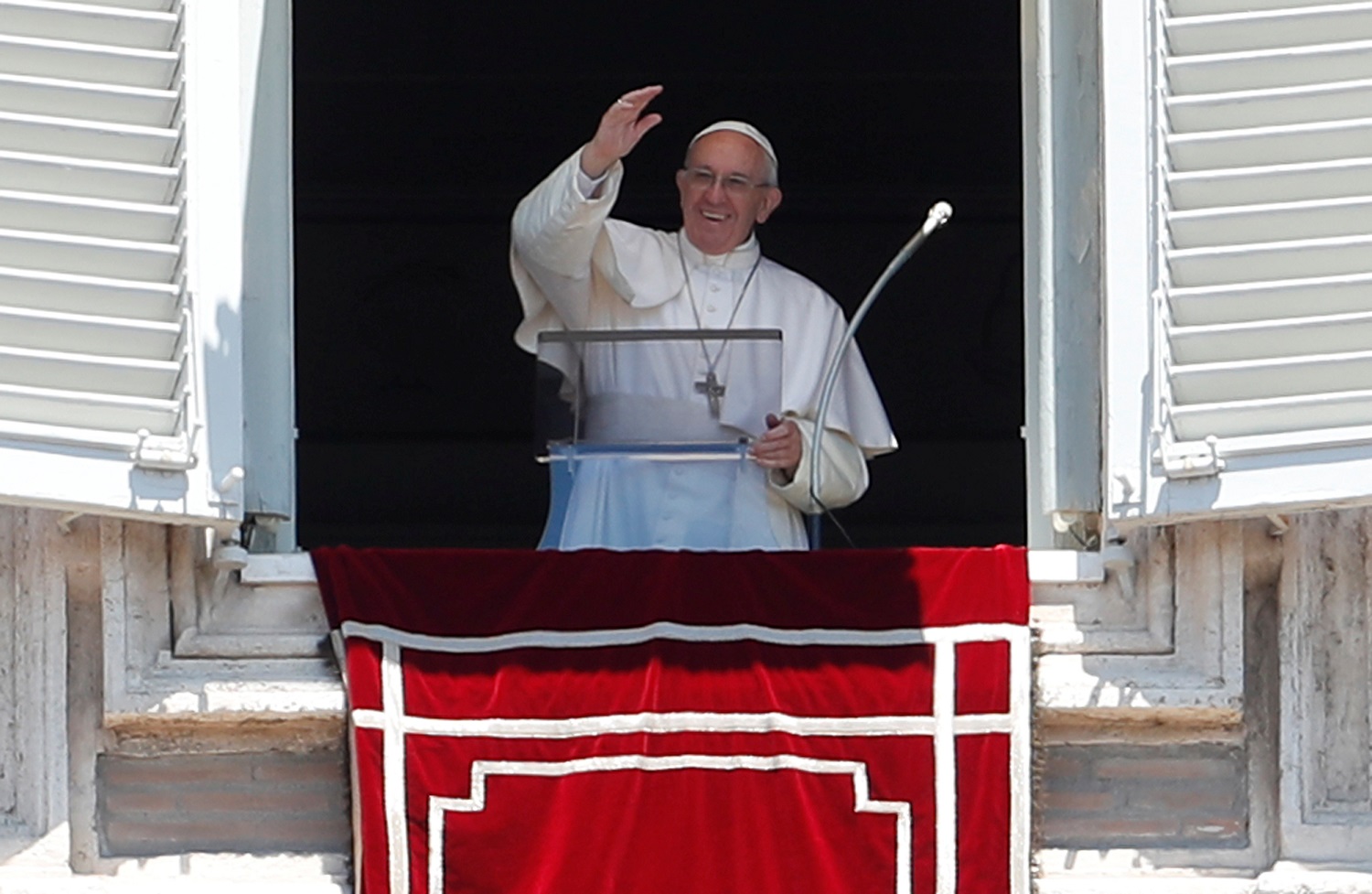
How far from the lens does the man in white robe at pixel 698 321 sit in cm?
552

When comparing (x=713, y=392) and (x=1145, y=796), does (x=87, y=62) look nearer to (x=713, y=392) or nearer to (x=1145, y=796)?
(x=713, y=392)

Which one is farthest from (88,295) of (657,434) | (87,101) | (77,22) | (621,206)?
(621,206)

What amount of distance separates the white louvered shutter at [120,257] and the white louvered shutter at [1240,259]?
4.13 feet

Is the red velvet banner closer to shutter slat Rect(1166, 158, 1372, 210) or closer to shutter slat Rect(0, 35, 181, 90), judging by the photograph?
shutter slat Rect(1166, 158, 1372, 210)

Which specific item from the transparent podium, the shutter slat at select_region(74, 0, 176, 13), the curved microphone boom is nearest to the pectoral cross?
the transparent podium

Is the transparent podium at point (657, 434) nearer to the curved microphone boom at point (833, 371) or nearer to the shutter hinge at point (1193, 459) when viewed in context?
the curved microphone boom at point (833, 371)

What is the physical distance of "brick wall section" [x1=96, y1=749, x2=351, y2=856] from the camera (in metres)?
5.17

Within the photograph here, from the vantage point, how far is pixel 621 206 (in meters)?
8.60

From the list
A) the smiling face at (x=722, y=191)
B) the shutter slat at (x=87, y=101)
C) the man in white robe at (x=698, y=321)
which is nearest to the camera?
the shutter slat at (x=87, y=101)

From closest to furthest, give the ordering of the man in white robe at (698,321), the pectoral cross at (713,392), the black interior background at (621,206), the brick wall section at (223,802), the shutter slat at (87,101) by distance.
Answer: the shutter slat at (87,101) → the brick wall section at (223,802) → the man in white robe at (698,321) → the pectoral cross at (713,392) → the black interior background at (621,206)

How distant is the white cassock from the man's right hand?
5 centimetres

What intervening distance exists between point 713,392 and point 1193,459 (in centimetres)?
96

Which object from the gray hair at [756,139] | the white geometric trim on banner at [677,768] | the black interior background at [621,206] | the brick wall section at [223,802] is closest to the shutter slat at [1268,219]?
the white geometric trim on banner at [677,768]

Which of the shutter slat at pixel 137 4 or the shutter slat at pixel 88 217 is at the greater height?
the shutter slat at pixel 137 4
